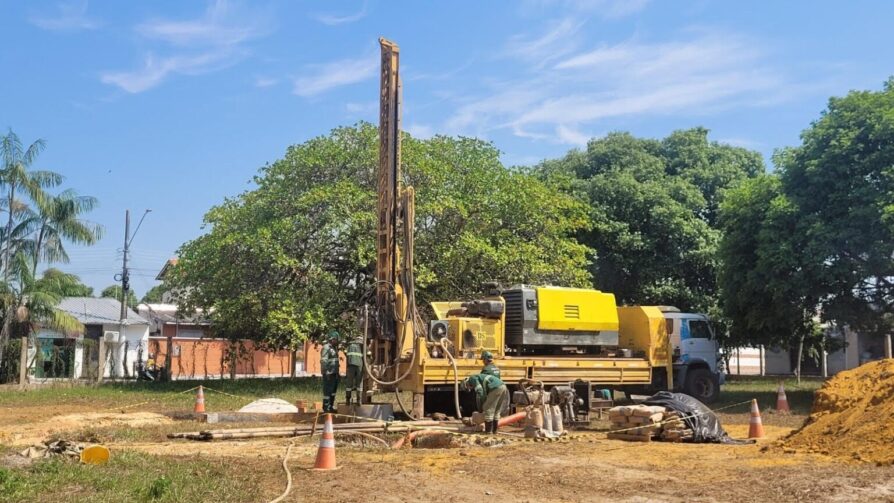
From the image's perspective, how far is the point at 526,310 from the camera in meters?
18.2

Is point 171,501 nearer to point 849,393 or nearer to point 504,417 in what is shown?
point 504,417

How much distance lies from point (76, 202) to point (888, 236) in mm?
26393

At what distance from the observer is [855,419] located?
42.2ft

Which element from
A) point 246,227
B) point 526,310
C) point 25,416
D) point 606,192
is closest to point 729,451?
point 526,310

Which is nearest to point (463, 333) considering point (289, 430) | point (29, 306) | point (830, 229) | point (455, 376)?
point (455, 376)

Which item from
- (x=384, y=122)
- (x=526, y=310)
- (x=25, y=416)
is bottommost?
(x=25, y=416)

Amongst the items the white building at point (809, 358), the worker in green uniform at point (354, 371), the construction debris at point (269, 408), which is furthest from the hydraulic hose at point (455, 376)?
the white building at point (809, 358)

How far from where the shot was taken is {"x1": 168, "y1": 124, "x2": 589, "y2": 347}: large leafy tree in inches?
1032

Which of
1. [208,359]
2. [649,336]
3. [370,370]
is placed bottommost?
[208,359]

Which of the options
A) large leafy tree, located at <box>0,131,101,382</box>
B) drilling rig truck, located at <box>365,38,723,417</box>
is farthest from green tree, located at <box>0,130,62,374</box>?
drilling rig truck, located at <box>365,38,723,417</box>

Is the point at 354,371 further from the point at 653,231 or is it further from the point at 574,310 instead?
the point at 653,231

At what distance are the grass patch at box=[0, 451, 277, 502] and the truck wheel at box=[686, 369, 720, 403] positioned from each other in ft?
53.3

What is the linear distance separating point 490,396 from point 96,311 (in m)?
34.2

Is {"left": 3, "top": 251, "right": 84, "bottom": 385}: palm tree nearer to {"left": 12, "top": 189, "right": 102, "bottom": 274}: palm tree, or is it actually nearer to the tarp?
{"left": 12, "top": 189, "right": 102, "bottom": 274}: palm tree
